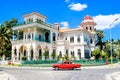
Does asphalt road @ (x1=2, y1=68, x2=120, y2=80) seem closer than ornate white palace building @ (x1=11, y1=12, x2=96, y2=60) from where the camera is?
Yes

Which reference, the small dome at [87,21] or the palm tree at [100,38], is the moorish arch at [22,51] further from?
the palm tree at [100,38]

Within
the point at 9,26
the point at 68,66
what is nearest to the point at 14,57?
the point at 9,26

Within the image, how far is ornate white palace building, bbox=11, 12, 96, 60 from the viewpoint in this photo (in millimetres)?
50219

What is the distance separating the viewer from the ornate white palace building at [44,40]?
1977 inches

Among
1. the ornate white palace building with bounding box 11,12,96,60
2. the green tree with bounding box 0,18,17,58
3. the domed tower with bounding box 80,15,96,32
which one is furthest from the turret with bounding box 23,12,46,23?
the domed tower with bounding box 80,15,96,32

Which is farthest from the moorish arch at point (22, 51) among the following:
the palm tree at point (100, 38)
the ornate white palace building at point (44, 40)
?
the palm tree at point (100, 38)

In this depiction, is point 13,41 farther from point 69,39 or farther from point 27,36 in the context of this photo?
point 69,39

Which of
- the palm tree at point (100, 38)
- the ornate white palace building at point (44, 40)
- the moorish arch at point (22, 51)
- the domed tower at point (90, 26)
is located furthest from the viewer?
the palm tree at point (100, 38)

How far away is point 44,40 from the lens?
54438mm

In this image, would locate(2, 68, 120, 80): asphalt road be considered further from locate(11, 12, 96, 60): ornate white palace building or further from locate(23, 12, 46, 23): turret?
locate(23, 12, 46, 23): turret

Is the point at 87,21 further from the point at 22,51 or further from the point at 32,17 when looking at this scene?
the point at 22,51

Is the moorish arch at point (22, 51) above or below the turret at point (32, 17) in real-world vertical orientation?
below

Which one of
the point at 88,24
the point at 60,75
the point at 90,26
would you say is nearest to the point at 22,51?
the point at 88,24

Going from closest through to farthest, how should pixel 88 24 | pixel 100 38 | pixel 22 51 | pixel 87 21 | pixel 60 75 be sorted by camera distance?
1. pixel 60 75
2. pixel 22 51
3. pixel 87 21
4. pixel 88 24
5. pixel 100 38
